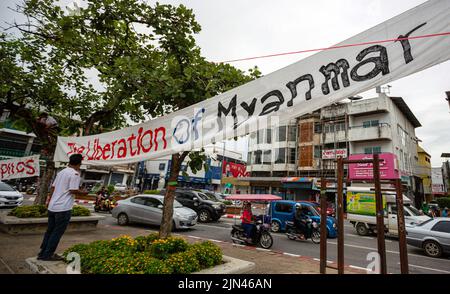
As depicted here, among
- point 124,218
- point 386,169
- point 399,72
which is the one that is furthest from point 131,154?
point 386,169

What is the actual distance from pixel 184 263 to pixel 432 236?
9.97 m

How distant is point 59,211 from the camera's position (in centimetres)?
411

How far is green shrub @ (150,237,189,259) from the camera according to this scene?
4332 millimetres

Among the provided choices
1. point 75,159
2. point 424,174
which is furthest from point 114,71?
point 424,174

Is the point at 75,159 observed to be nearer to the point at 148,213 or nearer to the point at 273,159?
the point at 148,213

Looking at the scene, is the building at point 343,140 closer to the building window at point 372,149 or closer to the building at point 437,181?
the building window at point 372,149

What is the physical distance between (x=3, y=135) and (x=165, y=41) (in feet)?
129

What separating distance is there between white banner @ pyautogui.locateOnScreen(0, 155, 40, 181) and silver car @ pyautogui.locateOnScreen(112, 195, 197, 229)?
15.1ft

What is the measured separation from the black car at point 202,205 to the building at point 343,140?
11.4 meters

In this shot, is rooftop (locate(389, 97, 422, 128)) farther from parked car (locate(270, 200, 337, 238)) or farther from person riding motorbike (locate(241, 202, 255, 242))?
person riding motorbike (locate(241, 202, 255, 242))

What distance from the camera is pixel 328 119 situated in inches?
1203

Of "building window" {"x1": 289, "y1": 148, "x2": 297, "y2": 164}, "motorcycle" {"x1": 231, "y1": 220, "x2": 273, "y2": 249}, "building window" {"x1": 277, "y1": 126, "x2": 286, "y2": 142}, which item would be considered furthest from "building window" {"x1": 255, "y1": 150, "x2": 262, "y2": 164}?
"motorcycle" {"x1": 231, "y1": 220, "x2": 273, "y2": 249}

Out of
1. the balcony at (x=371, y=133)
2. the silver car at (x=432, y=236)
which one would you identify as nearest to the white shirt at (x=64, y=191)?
the silver car at (x=432, y=236)

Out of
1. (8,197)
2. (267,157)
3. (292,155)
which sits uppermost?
(292,155)
